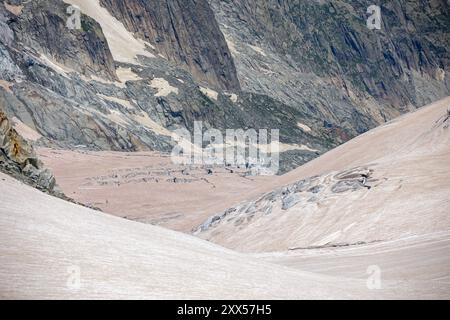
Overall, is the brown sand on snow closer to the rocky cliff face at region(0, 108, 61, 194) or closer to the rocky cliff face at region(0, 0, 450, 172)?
the rocky cliff face at region(0, 108, 61, 194)

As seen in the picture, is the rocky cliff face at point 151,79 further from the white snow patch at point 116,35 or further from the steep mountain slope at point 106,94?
the white snow patch at point 116,35

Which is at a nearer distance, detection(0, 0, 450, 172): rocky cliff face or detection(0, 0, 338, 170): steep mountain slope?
detection(0, 0, 338, 170): steep mountain slope

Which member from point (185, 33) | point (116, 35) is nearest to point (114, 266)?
point (116, 35)

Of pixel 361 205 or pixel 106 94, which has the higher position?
pixel 106 94

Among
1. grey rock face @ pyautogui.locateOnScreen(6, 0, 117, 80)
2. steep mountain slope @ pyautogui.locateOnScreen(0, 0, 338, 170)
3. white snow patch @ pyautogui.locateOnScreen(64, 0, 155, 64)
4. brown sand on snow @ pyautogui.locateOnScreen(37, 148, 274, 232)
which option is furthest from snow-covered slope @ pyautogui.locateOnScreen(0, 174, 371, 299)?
white snow patch @ pyautogui.locateOnScreen(64, 0, 155, 64)

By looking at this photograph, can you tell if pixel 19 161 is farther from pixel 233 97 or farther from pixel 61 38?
pixel 233 97

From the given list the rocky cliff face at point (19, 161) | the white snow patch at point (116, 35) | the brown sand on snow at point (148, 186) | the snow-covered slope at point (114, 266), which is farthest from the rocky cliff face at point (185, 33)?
the snow-covered slope at point (114, 266)
